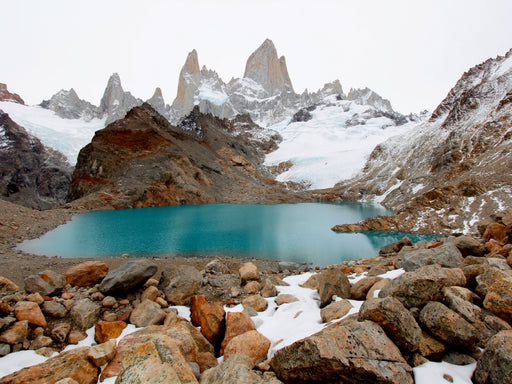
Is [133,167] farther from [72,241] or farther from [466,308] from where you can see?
[466,308]

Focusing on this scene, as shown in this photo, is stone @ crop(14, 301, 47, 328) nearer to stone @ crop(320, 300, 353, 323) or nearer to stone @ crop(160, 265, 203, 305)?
stone @ crop(160, 265, 203, 305)

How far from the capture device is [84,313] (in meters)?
8.62

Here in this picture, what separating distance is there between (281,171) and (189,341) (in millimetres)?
159446

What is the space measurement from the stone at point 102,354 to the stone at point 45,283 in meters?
5.33

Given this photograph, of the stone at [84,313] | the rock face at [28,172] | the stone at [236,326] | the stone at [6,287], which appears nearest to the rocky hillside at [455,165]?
the stone at [236,326]

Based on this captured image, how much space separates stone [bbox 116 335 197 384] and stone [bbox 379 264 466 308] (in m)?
4.60

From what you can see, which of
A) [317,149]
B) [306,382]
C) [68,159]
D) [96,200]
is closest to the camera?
[306,382]

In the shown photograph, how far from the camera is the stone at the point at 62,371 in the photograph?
537cm

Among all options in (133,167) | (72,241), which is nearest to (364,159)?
(133,167)

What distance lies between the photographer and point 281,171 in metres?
164

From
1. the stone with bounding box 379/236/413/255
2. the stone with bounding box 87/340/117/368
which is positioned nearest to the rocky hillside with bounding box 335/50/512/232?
the stone with bounding box 379/236/413/255

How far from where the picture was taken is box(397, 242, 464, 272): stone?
8.60m

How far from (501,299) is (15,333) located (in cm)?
1149

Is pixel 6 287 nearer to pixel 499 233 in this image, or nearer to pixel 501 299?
pixel 501 299
